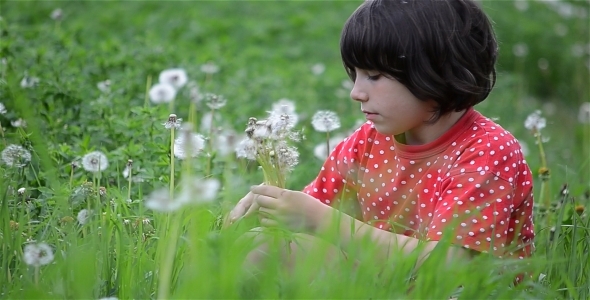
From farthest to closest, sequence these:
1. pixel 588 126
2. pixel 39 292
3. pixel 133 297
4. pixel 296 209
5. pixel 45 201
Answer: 1. pixel 588 126
2. pixel 45 201
3. pixel 296 209
4. pixel 133 297
5. pixel 39 292

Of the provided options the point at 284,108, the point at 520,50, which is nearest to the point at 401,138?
the point at 284,108

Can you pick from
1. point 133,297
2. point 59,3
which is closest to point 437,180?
point 133,297

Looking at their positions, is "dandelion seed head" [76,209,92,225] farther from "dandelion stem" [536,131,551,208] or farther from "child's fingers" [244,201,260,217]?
"dandelion stem" [536,131,551,208]

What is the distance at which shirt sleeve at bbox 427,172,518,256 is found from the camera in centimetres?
205

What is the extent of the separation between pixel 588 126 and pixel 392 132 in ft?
10.6

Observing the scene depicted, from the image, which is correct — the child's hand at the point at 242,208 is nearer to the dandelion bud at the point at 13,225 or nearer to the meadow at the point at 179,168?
the meadow at the point at 179,168

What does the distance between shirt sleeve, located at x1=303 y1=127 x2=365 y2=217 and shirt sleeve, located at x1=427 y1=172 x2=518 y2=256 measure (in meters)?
0.45

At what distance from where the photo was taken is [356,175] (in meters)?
2.57

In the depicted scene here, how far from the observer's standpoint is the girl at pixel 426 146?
2080mm

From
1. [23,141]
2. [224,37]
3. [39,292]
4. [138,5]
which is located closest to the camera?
[39,292]

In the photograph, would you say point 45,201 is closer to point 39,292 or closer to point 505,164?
point 39,292

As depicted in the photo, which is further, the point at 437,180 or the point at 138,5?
the point at 138,5

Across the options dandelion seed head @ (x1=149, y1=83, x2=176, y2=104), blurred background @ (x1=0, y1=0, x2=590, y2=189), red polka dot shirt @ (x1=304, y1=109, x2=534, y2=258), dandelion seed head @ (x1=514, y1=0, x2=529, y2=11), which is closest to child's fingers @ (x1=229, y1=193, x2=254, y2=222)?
red polka dot shirt @ (x1=304, y1=109, x2=534, y2=258)

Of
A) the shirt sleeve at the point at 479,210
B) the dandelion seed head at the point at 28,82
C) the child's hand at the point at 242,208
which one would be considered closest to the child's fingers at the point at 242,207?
the child's hand at the point at 242,208
